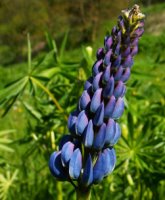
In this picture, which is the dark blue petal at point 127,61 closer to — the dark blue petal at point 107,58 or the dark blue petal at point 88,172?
the dark blue petal at point 107,58

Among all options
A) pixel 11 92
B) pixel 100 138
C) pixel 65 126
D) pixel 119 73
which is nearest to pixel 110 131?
pixel 100 138

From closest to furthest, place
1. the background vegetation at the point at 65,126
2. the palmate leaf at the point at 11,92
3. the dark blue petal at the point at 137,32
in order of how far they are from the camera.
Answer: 1. the dark blue petal at the point at 137,32
2. the palmate leaf at the point at 11,92
3. the background vegetation at the point at 65,126

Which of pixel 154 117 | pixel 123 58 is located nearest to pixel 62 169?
pixel 123 58

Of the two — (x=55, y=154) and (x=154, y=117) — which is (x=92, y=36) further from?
(x=55, y=154)

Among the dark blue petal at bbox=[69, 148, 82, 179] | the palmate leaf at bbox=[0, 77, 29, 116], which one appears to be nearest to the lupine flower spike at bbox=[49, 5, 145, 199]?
the dark blue petal at bbox=[69, 148, 82, 179]

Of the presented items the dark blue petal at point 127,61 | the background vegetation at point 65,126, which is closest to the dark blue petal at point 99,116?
the dark blue petal at point 127,61

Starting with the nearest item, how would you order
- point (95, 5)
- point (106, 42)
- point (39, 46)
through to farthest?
point (106, 42), point (95, 5), point (39, 46)
